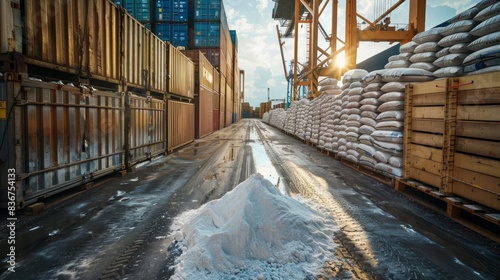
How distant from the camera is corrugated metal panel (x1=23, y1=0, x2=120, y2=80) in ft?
13.5

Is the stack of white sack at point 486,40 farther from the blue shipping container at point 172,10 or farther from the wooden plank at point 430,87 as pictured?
the blue shipping container at point 172,10

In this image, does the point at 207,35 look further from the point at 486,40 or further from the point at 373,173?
the point at 486,40

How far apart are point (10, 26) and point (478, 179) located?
21.6 feet

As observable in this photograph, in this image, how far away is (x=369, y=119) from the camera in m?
6.97

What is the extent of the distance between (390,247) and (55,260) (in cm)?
358

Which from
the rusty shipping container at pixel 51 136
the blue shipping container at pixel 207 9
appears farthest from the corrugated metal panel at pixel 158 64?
the blue shipping container at pixel 207 9

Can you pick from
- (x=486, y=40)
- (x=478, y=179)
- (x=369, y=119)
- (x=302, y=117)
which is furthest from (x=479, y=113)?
(x=302, y=117)

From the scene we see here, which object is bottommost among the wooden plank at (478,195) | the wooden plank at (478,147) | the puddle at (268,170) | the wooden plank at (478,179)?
the puddle at (268,170)

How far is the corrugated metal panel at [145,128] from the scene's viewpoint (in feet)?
23.9

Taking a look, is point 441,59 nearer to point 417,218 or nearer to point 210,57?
point 417,218

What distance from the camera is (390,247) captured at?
3.12m

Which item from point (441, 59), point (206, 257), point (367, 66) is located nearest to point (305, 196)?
point (206, 257)

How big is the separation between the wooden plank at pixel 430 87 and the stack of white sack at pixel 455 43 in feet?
1.14

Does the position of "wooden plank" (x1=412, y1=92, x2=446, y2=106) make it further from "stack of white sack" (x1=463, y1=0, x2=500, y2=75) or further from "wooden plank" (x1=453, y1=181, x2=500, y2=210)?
"wooden plank" (x1=453, y1=181, x2=500, y2=210)
